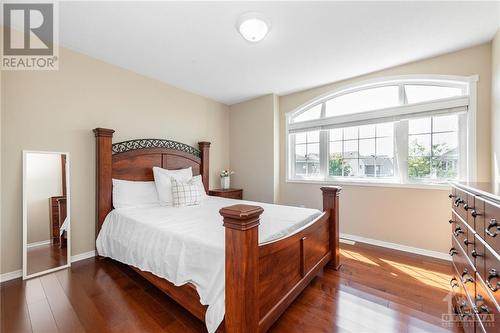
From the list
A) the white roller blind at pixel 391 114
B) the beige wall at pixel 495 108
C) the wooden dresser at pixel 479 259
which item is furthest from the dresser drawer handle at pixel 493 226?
the white roller blind at pixel 391 114

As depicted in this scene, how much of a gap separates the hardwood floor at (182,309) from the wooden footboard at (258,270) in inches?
8.4

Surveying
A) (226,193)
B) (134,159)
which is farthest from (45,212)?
(226,193)

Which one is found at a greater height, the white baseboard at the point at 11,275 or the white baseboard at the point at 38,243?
the white baseboard at the point at 38,243

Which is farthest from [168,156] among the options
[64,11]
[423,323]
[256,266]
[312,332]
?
[423,323]

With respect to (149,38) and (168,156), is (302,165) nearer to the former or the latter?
(168,156)

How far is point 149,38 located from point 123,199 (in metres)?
1.90

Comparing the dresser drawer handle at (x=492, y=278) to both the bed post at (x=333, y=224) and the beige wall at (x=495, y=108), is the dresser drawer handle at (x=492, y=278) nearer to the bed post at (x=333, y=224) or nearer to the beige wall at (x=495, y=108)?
the bed post at (x=333, y=224)

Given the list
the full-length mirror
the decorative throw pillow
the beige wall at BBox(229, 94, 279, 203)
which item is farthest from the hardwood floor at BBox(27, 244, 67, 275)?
the beige wall at BBox(229, 94, 279, 203)

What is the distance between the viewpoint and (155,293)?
1906 mm

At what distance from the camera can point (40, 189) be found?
90.4 inches

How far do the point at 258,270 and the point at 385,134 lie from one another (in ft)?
9.40

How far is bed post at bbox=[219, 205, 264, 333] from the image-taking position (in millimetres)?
1133

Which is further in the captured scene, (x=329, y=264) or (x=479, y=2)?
(x=329, y=264)

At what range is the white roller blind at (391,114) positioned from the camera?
8.39 ft
